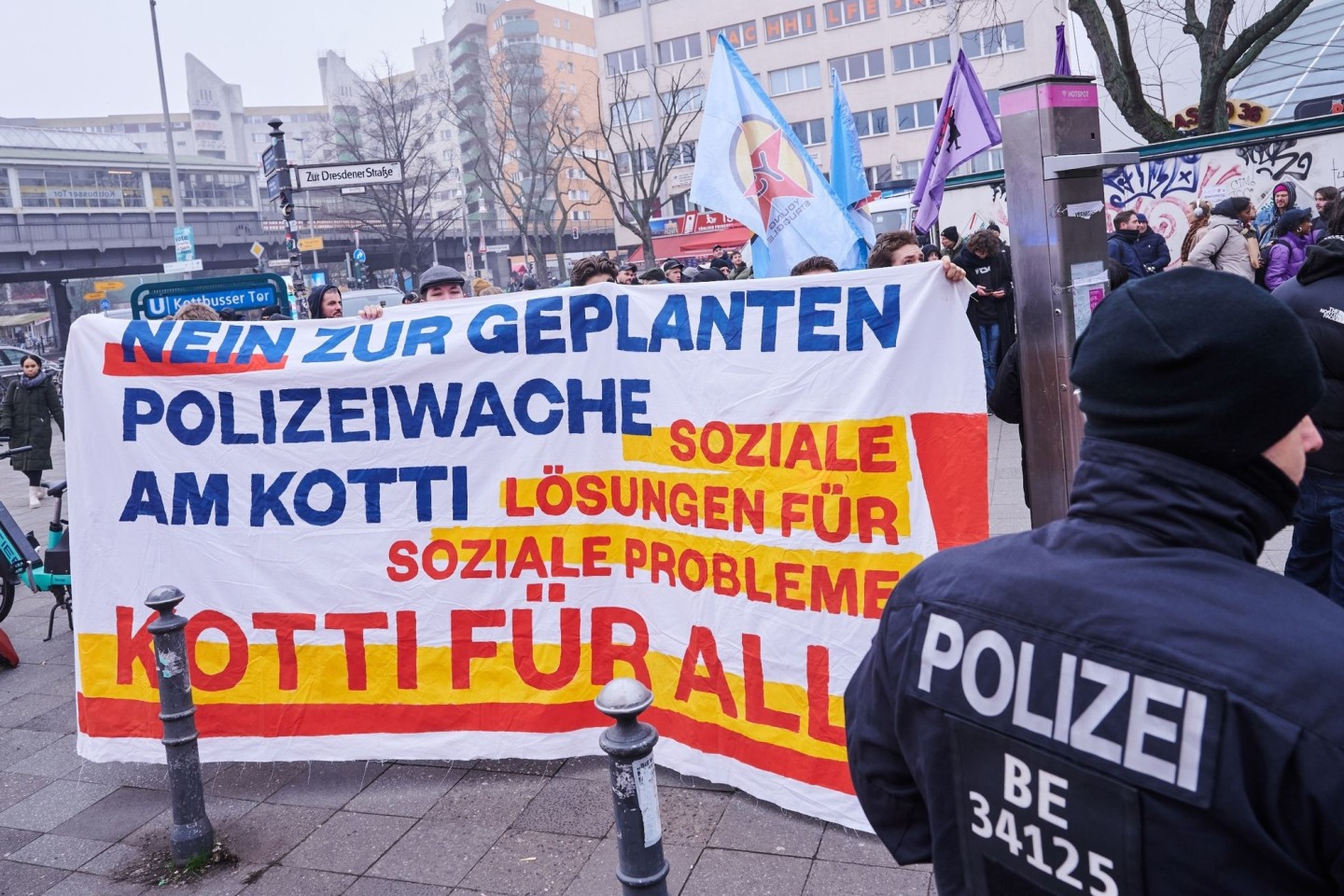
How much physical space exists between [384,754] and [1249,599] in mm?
4079

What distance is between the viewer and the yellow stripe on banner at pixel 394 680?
14.5 ft

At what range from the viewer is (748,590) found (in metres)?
4.28

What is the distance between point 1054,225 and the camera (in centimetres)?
385

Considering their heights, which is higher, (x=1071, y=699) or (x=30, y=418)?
(x=30, y=418)

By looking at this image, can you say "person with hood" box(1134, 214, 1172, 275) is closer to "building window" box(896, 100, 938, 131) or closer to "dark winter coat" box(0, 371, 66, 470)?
"dark winter coat" box(0, 371, 66, 470)

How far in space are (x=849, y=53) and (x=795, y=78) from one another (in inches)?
135

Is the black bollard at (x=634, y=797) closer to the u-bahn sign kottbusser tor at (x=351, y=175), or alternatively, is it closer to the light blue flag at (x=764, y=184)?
the light blue flag at (x=764, y=184)

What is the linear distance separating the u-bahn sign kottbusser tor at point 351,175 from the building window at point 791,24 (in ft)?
166

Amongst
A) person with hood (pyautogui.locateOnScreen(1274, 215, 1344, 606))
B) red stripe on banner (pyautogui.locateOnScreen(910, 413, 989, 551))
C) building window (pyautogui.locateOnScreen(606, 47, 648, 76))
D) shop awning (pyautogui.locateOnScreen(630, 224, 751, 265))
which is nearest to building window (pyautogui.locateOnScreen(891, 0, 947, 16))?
building window (pyautogui.locateOnScreen(606, 47, 648, 76))

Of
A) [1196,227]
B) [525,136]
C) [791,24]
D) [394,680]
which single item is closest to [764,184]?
[394,680]

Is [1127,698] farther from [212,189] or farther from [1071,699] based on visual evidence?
[212,189]

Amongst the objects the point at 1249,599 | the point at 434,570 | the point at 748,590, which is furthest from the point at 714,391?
the point at 1249,599

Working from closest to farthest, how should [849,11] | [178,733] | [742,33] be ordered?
[178,733] → [849,11] → [742,33]

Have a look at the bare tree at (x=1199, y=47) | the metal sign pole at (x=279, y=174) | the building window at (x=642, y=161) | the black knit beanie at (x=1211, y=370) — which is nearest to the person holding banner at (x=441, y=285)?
the black knit beanie at (x=1211, y=370)
